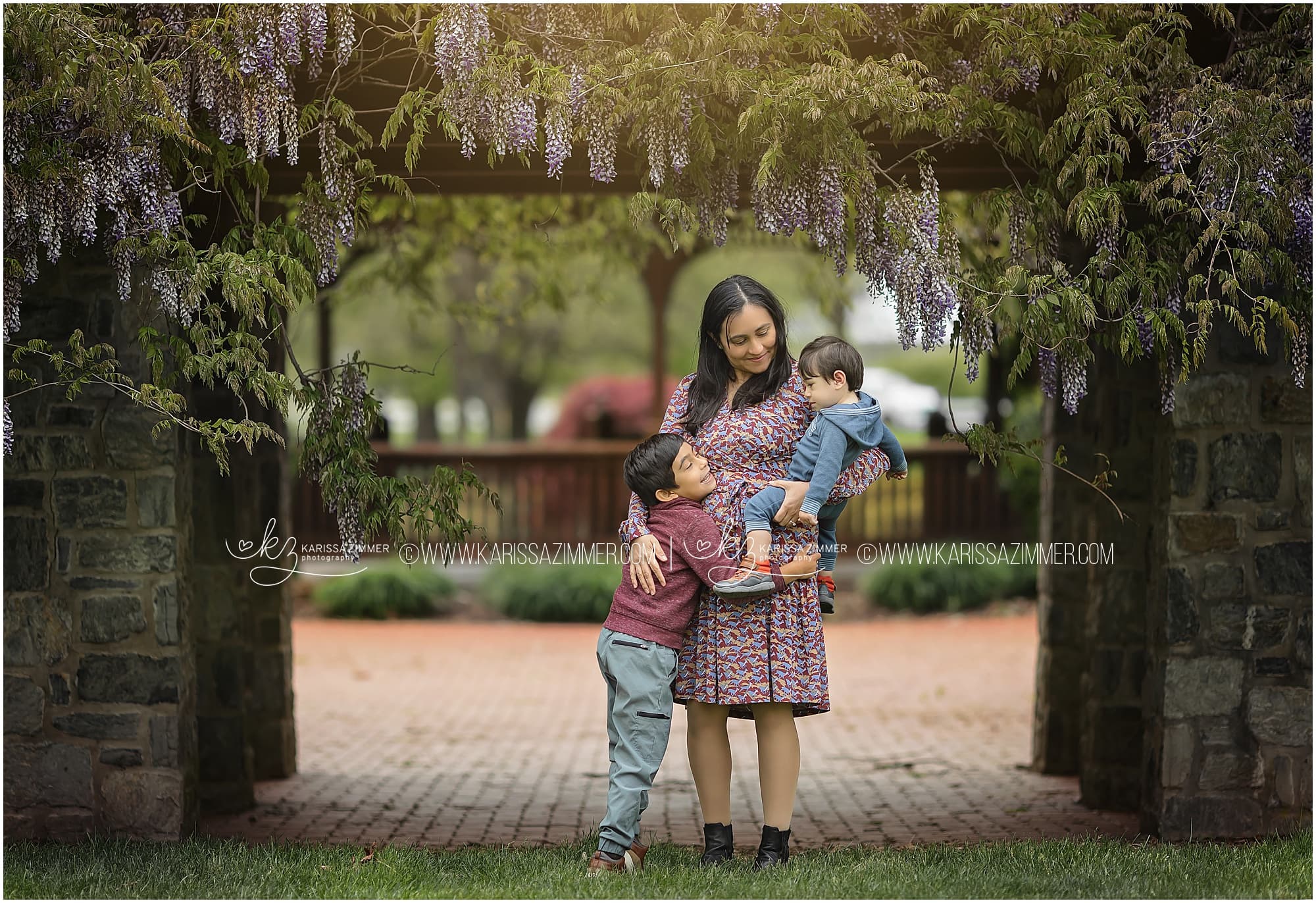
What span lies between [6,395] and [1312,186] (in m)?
3.77

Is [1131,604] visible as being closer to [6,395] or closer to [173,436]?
[173,436]

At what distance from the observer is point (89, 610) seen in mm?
3883

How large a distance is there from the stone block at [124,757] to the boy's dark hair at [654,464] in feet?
6.08

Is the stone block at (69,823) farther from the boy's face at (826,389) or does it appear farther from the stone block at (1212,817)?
the stone block at (1212,817)

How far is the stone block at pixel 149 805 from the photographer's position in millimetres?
3852

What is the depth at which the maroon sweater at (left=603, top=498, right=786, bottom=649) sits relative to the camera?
126 inches

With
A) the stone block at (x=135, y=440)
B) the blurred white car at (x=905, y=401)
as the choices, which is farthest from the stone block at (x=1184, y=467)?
the blurred white car at (x=905, y=401)

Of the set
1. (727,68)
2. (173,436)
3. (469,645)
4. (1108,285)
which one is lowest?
(469,645)

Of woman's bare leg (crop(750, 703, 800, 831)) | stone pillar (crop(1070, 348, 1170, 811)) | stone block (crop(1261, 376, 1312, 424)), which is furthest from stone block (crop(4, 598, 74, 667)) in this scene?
stone block (crop(1261, 376, 1312, 424))

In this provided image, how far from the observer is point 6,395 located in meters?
3.77

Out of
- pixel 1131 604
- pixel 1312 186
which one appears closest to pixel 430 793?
pixel 1131 604

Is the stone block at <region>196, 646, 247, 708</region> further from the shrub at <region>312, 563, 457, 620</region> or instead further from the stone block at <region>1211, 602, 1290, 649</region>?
the shrub at <region>312, 563, 457, 620</region>

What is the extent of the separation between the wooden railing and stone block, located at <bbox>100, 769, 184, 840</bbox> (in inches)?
312

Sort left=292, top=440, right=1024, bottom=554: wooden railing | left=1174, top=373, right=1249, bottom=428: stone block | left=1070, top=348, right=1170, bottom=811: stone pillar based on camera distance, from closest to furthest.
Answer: left=1174, top=373, right=1249, bottom=428: stone block, left=1070, top=348, right=1170, bottom=811: stone pillar, left=292, top=440, right=1024, bottom=554: wooden railing
